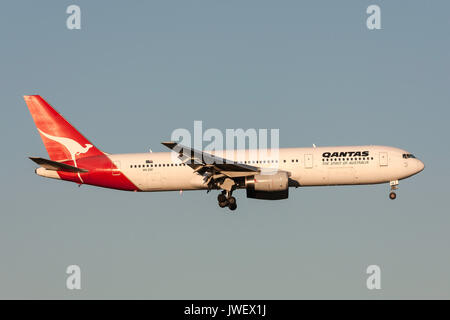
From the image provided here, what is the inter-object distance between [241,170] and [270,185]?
2.48m

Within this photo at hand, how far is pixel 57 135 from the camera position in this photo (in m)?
63.7

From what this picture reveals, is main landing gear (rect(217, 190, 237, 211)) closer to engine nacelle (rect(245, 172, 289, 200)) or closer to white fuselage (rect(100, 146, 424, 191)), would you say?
engine nacelle (rect(245, 172, 289, 200))

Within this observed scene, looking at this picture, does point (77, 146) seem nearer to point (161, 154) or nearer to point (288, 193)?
point (161, 154)

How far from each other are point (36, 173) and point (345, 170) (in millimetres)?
24305

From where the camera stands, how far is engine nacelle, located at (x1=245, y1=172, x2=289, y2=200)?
187ft

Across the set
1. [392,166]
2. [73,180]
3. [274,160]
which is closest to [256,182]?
[274,160]

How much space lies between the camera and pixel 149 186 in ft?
199

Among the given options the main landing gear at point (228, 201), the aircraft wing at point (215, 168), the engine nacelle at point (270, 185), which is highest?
the aircraft wing at point (215, 168)

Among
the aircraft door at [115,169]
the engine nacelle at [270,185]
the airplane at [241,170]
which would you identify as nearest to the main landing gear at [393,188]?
the airplane at [241,170]

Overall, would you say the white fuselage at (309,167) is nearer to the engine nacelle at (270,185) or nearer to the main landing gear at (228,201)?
the engine nacelle at (270,185)

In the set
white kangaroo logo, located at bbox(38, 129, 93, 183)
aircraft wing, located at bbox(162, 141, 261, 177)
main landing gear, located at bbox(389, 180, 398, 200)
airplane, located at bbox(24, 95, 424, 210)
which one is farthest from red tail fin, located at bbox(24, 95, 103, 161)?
main landing gear, located at bbox(389, 180, 398, 200)

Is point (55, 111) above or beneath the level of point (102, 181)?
above

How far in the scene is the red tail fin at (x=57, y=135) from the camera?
6294 centimetres

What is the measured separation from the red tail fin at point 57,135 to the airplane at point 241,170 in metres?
0.70
